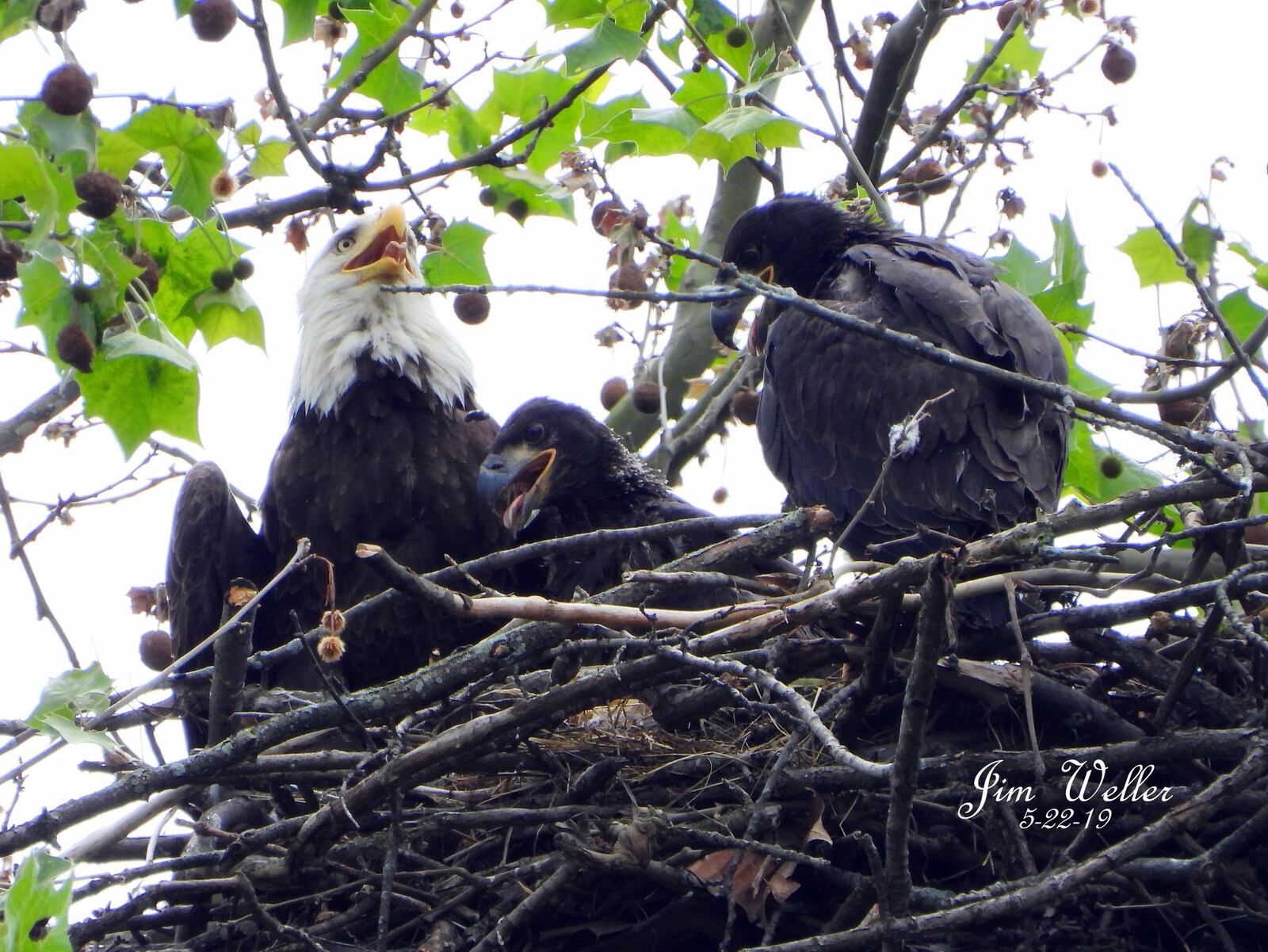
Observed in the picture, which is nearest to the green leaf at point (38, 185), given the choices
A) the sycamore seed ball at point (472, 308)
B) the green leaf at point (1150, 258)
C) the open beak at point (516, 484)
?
the open beak at point (516, 484)

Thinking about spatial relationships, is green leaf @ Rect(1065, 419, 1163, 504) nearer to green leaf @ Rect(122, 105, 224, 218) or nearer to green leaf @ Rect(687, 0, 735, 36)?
green leaf @ Rect(687, 0, 735, 36)

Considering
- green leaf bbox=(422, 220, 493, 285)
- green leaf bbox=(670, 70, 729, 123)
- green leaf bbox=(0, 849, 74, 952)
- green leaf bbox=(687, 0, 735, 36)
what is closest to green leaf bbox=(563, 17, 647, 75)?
green leaf bbox=(670, 70, 729, 123)

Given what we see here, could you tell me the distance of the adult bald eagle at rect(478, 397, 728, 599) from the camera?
15.1ft

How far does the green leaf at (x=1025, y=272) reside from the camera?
4766 mm

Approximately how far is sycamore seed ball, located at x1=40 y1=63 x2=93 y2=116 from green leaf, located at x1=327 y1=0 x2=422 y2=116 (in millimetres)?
1257

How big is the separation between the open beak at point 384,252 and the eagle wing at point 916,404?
1460mm

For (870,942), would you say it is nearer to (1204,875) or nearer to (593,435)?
(1204,875)

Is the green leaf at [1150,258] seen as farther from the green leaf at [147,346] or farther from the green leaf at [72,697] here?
the green leaf at [72,697]

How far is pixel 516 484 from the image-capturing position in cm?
468

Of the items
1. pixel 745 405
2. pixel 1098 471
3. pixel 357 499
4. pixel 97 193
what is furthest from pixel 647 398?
pixel 97 193

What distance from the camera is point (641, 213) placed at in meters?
4.13

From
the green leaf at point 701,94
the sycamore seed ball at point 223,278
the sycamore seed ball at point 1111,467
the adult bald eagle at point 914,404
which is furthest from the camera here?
the sycamore seed ball at point 1111,467

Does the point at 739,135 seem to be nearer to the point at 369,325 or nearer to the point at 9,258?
the point at 369,325

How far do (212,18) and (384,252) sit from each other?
165cm
